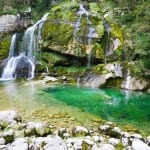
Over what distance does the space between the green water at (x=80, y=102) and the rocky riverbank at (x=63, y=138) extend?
1356 mm

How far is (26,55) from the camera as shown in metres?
24.2

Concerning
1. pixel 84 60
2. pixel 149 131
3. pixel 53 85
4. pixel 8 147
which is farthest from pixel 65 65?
pixel 8 147

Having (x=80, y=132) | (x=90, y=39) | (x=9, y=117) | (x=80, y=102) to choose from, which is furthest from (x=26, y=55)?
(x=80, y=132)

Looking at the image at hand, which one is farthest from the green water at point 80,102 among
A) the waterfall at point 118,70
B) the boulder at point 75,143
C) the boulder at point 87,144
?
the boulder at point 87,144

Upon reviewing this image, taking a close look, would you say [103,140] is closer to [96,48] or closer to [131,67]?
[131,67]

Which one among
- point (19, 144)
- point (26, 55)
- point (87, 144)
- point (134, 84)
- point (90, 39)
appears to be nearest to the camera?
point (19, 144)

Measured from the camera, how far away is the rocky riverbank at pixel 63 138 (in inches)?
342

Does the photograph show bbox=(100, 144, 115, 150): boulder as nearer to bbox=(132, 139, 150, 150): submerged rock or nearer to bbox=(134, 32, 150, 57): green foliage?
bbox=(132, 139, 150, 150): submerged rock

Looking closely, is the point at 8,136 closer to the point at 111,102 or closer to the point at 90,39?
the point at 111,102

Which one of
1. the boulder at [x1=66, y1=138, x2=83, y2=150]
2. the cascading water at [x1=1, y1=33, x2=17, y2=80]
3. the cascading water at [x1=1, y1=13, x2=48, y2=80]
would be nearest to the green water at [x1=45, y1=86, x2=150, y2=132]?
the boulder at [x1=66, y1=138, x2=83, y2=150]

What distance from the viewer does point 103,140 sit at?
959 centimetres

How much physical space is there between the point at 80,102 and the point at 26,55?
10.0 meters

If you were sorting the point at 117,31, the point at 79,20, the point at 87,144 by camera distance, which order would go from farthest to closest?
the point at 79,20, the point at 117,31, the point at 87,144

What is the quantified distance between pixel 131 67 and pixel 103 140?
11.7 metres
